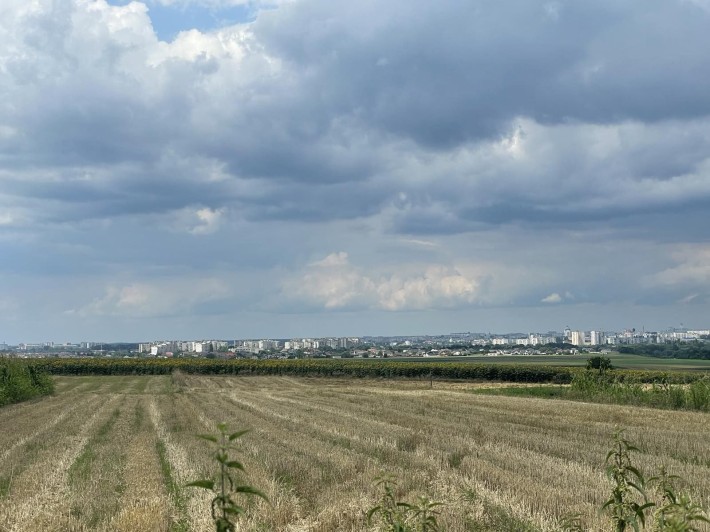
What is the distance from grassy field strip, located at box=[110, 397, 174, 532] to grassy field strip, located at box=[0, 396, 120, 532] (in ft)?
3.56

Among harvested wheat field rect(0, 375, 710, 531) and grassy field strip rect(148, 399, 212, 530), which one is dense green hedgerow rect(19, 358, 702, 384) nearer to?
harvested wheat field rect(0, 375, 710, 531)

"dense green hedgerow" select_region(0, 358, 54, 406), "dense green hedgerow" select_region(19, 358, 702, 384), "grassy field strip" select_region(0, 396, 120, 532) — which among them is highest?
"grassy field strip" select_region(0, 396, 120, 532)

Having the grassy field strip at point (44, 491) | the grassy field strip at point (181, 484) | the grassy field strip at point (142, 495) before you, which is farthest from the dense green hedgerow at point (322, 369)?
the grassy field strip at point (142, 495)

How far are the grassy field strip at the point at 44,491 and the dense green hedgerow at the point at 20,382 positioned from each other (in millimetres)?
27367

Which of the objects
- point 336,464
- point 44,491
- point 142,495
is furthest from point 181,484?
point 336,464

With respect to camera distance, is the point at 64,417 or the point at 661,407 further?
the point at 661,407

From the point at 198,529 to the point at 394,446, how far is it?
10636 mm

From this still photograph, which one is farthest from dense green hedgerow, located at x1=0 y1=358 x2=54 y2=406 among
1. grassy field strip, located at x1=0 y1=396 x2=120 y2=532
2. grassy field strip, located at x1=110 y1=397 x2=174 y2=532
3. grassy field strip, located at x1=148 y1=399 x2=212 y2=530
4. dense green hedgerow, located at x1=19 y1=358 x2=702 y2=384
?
dense green hedgerow, located at x1=19 y1=358 x2=702 y2=384

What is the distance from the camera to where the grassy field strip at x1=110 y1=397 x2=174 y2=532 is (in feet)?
38.1

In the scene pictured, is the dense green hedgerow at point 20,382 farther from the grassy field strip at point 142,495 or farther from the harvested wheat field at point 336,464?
the grassy field strip at point 142,495

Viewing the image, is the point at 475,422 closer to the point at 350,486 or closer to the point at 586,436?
the point at 586,436

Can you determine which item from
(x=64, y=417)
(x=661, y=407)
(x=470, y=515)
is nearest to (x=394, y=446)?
(x=470, y=515)

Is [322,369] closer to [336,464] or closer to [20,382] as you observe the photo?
[20,382]

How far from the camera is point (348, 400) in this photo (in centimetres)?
4422
